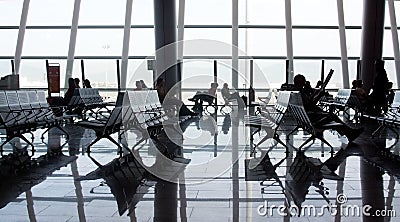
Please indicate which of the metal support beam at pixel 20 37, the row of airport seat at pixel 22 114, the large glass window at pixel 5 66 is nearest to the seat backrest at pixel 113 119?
the row of airport seat at pixel 22 114

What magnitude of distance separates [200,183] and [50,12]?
13.3 meters

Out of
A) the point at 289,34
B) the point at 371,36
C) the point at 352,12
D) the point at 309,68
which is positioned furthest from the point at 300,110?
the point at 352,12

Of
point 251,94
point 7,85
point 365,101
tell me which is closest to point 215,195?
point 365,101

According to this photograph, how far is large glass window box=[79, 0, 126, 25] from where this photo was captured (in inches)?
613

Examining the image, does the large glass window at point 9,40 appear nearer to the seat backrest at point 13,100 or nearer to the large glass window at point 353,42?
the seat backrest at point 13,100

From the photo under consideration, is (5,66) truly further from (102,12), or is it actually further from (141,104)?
(141,104)

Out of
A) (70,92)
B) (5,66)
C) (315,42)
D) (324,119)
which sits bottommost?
(324,119)

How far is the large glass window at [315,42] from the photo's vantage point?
50.5 feet

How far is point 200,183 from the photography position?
14.0 ft

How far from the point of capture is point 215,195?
382cm

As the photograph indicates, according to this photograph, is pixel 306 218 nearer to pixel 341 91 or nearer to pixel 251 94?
pixel 341 91

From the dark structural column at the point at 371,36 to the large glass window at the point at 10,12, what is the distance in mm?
11642

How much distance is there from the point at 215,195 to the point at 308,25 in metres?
12.7

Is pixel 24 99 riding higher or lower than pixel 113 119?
higher
